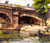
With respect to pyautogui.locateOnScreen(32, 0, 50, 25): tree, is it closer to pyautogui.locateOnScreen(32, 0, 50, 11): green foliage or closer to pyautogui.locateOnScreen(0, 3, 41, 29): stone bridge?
pyautogui.locateOnScreen(32, 0, 50, 11): green foliage

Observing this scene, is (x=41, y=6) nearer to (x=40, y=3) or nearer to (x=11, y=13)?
(x=40, y=3)

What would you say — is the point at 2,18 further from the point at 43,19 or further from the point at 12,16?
the point at 43,19

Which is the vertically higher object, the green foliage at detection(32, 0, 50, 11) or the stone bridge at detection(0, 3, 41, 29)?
the green foliage at detection(32, 0, 50, 11)

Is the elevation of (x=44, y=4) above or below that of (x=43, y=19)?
above

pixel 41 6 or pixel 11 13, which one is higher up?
pixel 41 6

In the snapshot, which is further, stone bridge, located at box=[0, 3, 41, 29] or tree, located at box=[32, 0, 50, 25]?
tree, located at box=[32, 0, 50, 25]

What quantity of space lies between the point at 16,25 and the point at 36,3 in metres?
7.01

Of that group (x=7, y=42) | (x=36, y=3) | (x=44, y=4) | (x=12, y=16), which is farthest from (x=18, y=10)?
(x=7, y=42)

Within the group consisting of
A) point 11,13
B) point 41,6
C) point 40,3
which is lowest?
point 11,13

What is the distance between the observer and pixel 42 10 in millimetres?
27984

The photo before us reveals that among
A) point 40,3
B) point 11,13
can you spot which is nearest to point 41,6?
point 40,3

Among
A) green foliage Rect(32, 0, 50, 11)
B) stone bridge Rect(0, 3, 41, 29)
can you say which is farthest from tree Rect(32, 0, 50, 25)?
stone bridge Rect(0, 3, 41, 29)

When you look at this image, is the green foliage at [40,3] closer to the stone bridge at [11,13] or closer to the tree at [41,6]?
the tree at [41,6]

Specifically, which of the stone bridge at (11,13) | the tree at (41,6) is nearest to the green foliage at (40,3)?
the tree at (41,6)
